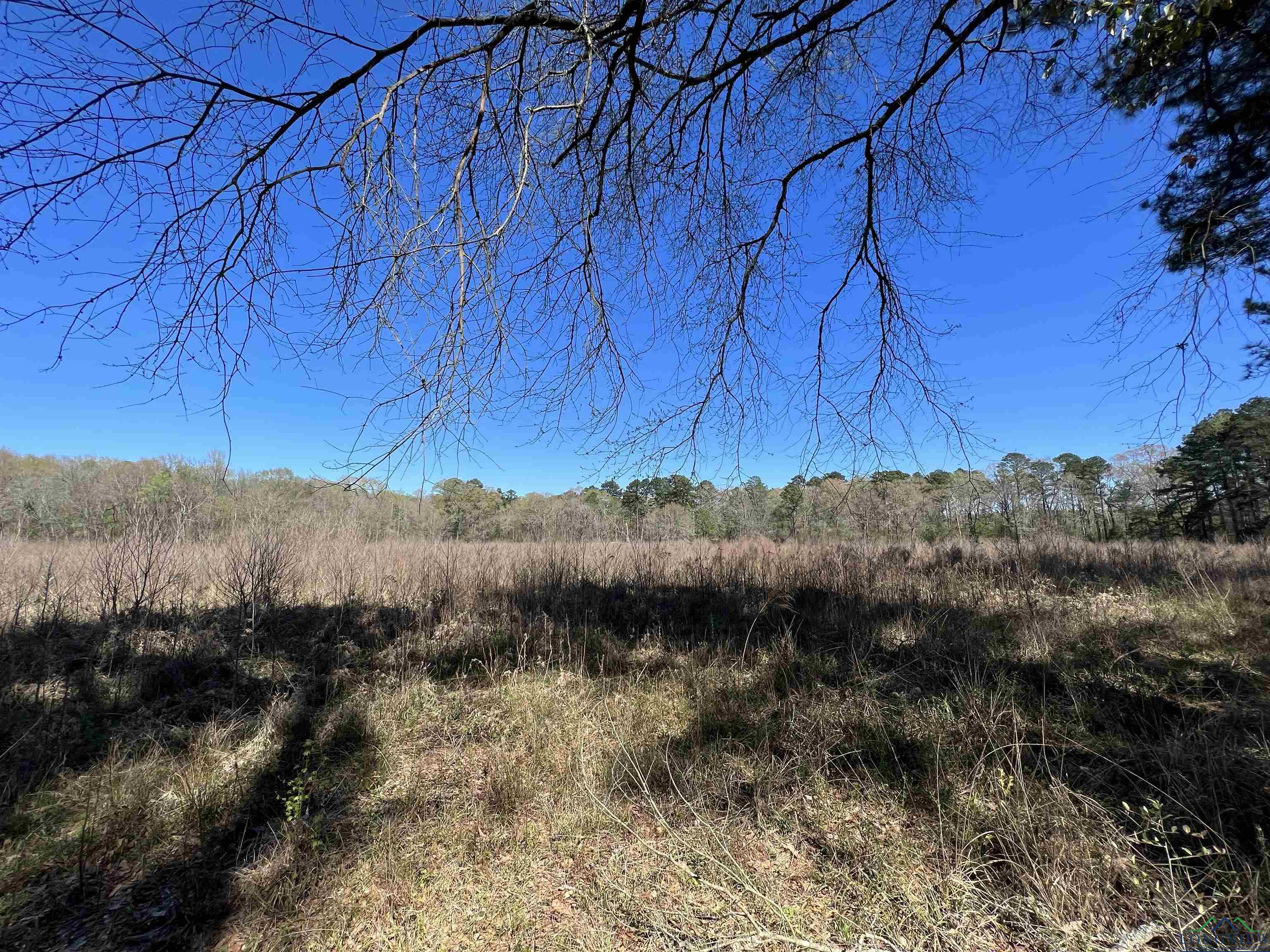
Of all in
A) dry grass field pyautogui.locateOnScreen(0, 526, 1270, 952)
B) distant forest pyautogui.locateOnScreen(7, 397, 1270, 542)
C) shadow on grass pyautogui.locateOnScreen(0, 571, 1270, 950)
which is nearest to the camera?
dry grass field pyautogui.locateOnScreen(0, 526, 1270, 952)

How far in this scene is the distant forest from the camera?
329 cm

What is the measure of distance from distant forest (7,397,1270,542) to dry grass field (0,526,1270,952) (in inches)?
53.4

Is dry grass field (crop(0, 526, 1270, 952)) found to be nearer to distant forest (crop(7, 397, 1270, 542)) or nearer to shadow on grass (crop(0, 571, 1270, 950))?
shadow on grass (crop(0, 571, 1270, 950))

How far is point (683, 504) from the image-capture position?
369cm

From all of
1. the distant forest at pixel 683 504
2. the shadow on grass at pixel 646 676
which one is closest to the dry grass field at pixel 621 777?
the shadow on grass at pixel 646 676

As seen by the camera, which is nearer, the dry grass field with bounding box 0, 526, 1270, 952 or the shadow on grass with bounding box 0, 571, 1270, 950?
the dry grass field with bounding box 0, 526, 1270, 952

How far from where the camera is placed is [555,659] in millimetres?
4133

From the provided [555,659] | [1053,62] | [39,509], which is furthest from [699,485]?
[39,509]

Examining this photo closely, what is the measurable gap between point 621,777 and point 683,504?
6.55 ft

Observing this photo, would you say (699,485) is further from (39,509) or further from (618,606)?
(39,509)

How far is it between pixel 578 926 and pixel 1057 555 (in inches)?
443

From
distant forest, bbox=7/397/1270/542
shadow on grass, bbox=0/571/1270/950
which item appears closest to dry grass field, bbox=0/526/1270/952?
shadow on grass, bbox=0/571/1270/950

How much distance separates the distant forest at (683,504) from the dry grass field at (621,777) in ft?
4.45

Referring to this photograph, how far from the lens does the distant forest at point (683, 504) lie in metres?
3.29
